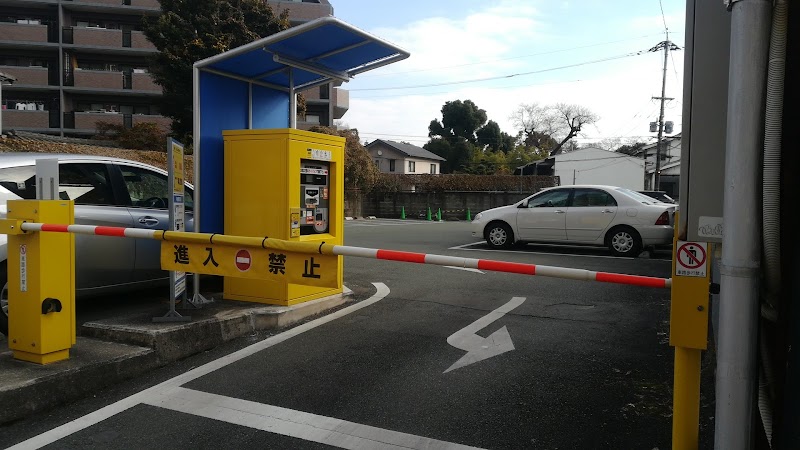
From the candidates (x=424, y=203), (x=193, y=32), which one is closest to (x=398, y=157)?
(x=424, y=203)

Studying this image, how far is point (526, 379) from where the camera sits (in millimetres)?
4168

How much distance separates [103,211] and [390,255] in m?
3.55

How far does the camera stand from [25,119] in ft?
92.4

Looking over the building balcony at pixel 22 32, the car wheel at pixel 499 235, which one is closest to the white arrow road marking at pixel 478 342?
the car wheel at pixel 499 235

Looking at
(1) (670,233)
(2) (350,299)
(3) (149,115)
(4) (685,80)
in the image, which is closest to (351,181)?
(3) (149,115)

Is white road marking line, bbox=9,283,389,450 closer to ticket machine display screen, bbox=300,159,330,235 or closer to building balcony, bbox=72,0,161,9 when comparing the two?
ticket machine display screen, bbox=300,159,330,235

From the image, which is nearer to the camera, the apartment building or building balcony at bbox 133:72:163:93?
the apartment building

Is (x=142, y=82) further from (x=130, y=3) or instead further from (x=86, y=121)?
(x=130, y=3)

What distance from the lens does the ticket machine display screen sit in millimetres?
6133

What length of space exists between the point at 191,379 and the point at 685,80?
3666mm

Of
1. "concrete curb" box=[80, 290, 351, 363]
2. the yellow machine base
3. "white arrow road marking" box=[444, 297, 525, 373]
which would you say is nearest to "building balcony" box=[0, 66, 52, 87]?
"concrete curb" box=[80, 290, 351, 363]

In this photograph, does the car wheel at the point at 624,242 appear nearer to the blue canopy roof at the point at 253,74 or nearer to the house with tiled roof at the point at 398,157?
the blue canopy roof at the point at 253,74

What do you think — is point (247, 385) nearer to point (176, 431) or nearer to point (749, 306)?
point (176, 431)

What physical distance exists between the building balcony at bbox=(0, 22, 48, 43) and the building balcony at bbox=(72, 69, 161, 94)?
2.33 metres
